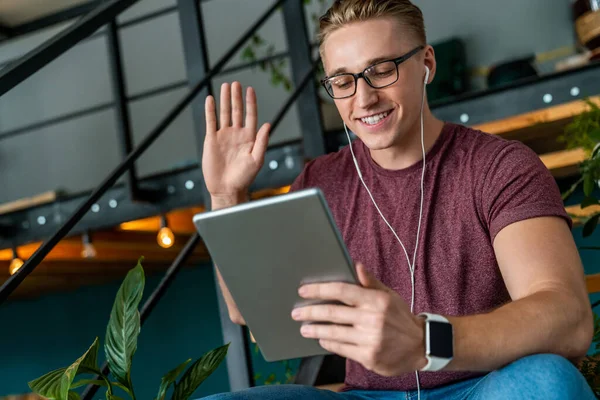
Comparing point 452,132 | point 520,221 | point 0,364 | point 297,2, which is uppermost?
point 297,2

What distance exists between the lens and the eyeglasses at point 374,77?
54.1 inches

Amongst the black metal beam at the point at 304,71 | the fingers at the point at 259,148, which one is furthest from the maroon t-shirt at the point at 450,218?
the black metal beam at the point at 304,71

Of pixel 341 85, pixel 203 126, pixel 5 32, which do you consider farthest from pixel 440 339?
pixel 5 32

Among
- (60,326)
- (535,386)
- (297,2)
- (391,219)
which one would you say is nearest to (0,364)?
(60,326)

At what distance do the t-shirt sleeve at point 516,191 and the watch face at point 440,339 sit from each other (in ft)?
0.98

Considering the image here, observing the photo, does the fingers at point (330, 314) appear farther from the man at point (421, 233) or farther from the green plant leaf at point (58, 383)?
the green plant leaf at point (58, 383)

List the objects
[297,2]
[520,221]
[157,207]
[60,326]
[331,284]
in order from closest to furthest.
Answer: [331,284], [520,221], [297,2], [157,207], [60,326]

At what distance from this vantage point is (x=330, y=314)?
98 centimetres

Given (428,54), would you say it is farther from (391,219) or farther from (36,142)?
(36,142)

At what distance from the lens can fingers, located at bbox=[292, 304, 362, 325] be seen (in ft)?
3.13

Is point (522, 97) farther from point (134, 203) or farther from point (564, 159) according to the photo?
point (134, 203)

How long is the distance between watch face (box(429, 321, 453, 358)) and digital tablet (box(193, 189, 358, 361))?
0.12 m

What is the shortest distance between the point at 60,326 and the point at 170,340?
3.57 ft

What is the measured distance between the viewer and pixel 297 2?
2803 mm
